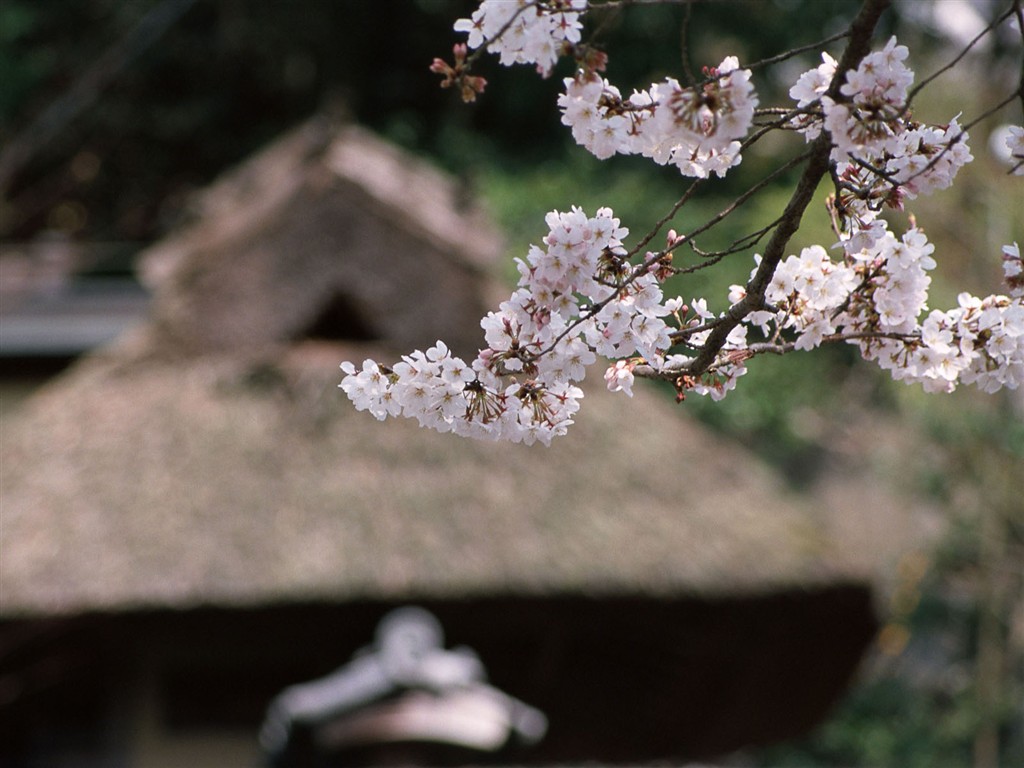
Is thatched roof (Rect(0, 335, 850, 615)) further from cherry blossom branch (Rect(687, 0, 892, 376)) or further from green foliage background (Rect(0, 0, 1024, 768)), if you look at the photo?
cherry blossom branch (Rect(687, 0, 892, 376))

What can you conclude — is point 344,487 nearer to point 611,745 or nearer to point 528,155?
point 611,745

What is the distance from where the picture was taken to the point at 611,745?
753 cm

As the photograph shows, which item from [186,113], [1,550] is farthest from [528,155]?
[1,550]

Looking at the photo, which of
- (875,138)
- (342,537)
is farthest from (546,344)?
(342,537)

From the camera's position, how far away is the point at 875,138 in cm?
135

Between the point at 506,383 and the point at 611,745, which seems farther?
the point at 611,745

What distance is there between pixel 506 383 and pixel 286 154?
26.1 feet

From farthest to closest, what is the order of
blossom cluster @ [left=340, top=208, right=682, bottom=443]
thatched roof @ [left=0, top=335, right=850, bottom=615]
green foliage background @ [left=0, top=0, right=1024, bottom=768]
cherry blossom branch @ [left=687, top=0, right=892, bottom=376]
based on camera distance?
green foliage background @ [left=0, top=0, right=1024, bottom=768] → thatched roof @ [left=0, top=335, right=850, bottom=615] → blossom cluster @ [left=340, top=208, right=682, bottom=443] → cherry blossom branch @ [left=687, top=0, right=892, bottom=376]

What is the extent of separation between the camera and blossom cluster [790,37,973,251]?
1.34 metres

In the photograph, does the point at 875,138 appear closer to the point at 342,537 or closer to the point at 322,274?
the point at 342,537

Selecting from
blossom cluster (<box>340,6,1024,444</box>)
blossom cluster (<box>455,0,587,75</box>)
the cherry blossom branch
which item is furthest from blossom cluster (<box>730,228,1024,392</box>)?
blossom cluster (<box>455,0,587,75</box>)

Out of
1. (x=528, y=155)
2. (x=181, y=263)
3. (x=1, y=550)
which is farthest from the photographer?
(x=528, y=155)

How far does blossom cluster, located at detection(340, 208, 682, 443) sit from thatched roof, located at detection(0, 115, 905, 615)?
4666mm

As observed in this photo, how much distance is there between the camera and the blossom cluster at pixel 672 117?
135 cm
